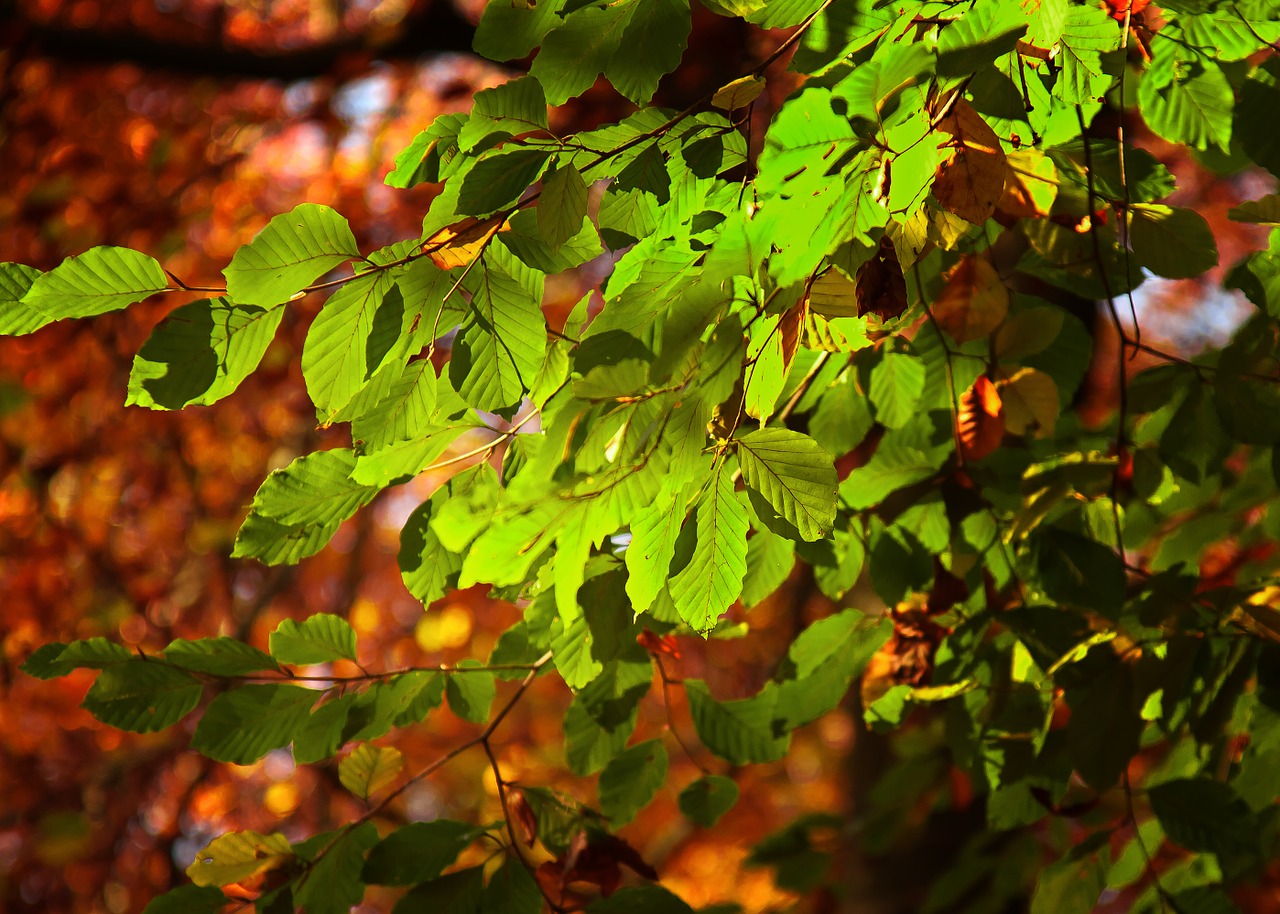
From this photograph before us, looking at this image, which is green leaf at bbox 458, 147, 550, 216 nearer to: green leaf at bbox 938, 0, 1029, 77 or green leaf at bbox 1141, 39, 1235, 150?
green leaf at bbox 938, 0, 1029, 77

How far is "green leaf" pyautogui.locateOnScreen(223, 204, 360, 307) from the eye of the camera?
33.0 inches

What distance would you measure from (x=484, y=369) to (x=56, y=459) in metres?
5.96

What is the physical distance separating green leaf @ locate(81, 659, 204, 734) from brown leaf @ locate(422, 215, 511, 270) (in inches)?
23.4

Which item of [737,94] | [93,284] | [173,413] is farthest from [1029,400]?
[173,413]

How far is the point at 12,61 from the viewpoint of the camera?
443cm

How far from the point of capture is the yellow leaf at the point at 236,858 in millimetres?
1112

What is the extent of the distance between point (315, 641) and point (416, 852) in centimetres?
29

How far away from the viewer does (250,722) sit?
3.78ft

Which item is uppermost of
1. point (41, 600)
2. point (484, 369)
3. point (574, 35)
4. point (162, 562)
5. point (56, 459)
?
point (574, 35)

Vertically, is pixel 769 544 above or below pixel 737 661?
above

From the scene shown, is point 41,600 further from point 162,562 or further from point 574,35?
point 574,35

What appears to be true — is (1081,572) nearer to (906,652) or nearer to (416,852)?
(906,652)

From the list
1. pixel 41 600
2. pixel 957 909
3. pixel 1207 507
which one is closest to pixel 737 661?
pixel 41 600

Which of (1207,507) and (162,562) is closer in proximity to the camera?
(1207,507)
